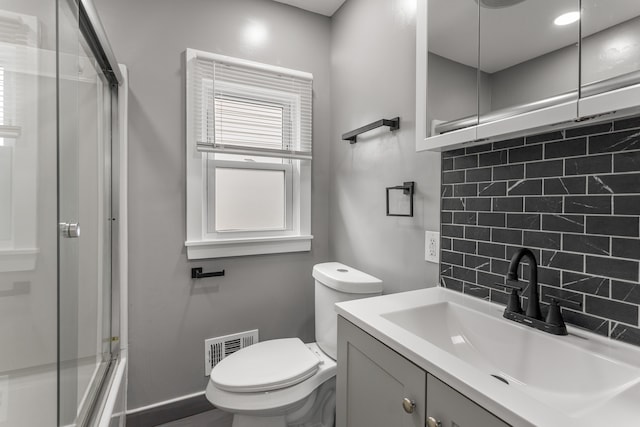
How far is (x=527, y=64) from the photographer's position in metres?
0.88

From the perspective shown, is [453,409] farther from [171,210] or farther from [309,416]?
[171,210]

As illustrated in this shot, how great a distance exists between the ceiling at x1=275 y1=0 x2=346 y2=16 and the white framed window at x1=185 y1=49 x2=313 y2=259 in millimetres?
420

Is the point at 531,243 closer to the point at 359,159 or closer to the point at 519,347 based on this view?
the point at 519,347

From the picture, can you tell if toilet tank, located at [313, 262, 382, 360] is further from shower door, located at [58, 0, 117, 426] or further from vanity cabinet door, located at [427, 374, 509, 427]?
shower door, located at [58, 0, 117, 426]

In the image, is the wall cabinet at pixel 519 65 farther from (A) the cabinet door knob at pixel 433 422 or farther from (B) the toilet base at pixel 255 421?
(B) the toilet base at pixel 255 421

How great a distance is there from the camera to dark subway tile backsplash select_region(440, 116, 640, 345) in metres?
0.76

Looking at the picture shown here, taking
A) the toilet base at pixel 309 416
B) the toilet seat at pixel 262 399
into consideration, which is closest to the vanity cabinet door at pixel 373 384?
the toilet seat at pixel 262 399

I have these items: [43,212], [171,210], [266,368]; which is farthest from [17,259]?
[266,368]

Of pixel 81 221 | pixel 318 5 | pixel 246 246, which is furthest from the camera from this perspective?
pixel 318 5

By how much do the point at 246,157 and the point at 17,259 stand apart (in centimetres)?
121

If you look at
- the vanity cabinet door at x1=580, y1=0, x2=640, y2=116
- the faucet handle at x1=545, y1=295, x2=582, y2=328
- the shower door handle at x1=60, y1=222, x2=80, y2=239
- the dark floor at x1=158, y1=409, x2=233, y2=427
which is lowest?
the dark floor at x1=158, y1=409, x2=233, y2=427

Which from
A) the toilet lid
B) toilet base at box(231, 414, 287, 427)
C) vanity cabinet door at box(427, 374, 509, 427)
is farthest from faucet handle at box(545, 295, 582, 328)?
toilet base at box(231, 414, 287, 427)

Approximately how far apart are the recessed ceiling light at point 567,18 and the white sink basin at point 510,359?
798 millimetres

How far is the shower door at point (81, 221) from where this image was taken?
964 millimetres
